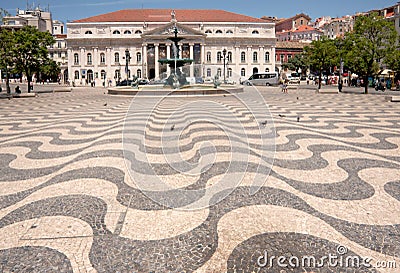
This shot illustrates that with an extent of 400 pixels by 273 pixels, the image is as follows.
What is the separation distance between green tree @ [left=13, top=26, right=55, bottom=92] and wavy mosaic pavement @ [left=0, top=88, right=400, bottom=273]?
24.3 metres

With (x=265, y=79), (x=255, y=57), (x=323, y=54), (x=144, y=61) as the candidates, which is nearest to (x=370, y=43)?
(x=323, y=54)

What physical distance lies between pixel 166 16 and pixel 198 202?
77640 millimetres

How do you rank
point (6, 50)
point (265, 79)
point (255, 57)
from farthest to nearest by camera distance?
point (255, 57) → point (265, 79) → point (6, 50)

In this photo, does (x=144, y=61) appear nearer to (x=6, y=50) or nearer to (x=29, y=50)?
(x=29, y=50)

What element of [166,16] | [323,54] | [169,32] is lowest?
[323,54]

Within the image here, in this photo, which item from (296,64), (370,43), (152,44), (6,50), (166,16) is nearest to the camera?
(370,43)

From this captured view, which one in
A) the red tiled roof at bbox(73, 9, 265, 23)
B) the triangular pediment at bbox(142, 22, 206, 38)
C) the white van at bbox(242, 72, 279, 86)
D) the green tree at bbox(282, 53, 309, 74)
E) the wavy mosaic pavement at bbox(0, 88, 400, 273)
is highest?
the red tiled roof at bbox(73, 9, 265, 23)

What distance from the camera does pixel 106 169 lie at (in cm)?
563

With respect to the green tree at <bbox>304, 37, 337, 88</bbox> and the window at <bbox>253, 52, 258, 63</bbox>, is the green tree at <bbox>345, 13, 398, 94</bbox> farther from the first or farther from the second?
the window at <bbox>253, 52, 258, 63</bbox>

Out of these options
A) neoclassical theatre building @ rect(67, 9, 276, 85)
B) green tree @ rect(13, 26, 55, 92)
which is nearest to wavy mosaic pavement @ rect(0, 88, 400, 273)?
green tree @ rect(13, 26, 55, 92)

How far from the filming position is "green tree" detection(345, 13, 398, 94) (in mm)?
25734

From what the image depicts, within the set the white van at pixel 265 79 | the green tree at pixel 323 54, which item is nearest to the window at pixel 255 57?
the white van at pixel 265 79

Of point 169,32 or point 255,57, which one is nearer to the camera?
point 169,32

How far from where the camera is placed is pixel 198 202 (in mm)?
4242
